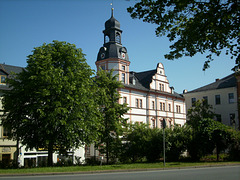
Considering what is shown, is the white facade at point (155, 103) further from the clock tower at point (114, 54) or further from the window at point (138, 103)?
the clock tower at point (114, 54)

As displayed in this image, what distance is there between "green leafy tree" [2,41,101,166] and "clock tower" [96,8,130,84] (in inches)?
852

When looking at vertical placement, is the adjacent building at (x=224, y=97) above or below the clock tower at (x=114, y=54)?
below

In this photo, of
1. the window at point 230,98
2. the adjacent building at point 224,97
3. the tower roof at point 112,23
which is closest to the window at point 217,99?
the adjacent building at point 224,97

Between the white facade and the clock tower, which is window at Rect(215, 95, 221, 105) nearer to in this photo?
the white facade

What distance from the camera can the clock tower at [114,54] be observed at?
4722 centimetres

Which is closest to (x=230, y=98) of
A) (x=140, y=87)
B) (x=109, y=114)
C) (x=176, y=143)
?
(x=140, y=87)

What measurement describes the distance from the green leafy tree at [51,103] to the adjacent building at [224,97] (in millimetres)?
35277

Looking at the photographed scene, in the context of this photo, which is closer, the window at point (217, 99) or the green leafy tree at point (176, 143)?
the green leafy tree at point (176, 143)

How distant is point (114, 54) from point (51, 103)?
25.5 metres

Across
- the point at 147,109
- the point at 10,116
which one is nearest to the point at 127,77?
the point at 147,109

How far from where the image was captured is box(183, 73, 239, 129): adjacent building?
55944 mm

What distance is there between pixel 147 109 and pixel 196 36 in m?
42.5

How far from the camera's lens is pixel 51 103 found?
2347cm

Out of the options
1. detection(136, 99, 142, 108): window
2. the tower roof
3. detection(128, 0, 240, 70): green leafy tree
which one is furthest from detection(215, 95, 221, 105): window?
detection(128, 0, 240, 70): green leafy tree
